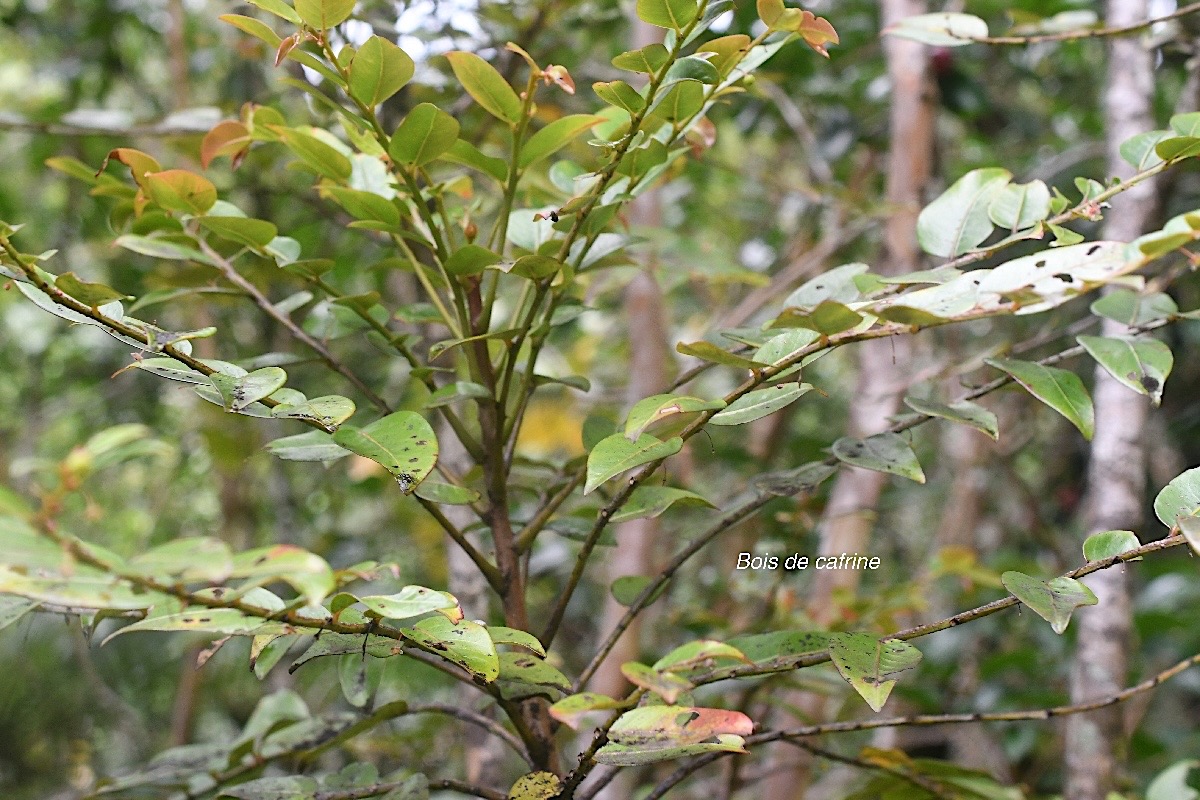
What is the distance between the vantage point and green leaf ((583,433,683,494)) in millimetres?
393

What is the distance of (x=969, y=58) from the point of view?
1548 mm

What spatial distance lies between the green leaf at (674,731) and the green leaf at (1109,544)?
180mm

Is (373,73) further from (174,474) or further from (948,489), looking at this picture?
(948,489)

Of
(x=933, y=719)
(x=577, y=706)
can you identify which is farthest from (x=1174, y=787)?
(x=577, y=706)

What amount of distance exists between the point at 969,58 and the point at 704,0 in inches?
51.7

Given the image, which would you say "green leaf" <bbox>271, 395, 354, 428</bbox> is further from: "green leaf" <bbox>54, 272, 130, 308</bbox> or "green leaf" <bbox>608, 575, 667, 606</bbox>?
"green leaf" <bbox>608, 575, 667, 606</bbox>

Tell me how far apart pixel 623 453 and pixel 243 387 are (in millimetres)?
154

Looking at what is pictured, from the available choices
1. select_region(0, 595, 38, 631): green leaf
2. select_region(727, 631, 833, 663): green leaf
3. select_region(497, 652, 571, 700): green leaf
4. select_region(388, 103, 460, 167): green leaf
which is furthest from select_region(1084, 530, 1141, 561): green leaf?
select_region(0, 595, 38, 631): green leaf

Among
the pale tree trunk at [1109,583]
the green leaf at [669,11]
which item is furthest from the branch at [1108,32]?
the green leaf at [669,11]

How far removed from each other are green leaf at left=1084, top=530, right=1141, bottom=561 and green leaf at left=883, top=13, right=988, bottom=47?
0.37m

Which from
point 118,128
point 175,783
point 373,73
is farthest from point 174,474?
point 373,73

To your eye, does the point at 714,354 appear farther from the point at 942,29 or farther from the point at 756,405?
the point at 942,29

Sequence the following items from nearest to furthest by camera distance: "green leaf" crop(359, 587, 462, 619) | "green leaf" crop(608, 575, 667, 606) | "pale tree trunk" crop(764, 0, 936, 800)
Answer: "green leaf" crop(359, 587, 462, 619)
"green leaf" crop(608, 575, 667, 606)
"pale tree trunk" crop(764, 0, 936, 800)

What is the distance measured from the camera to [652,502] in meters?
0.50
